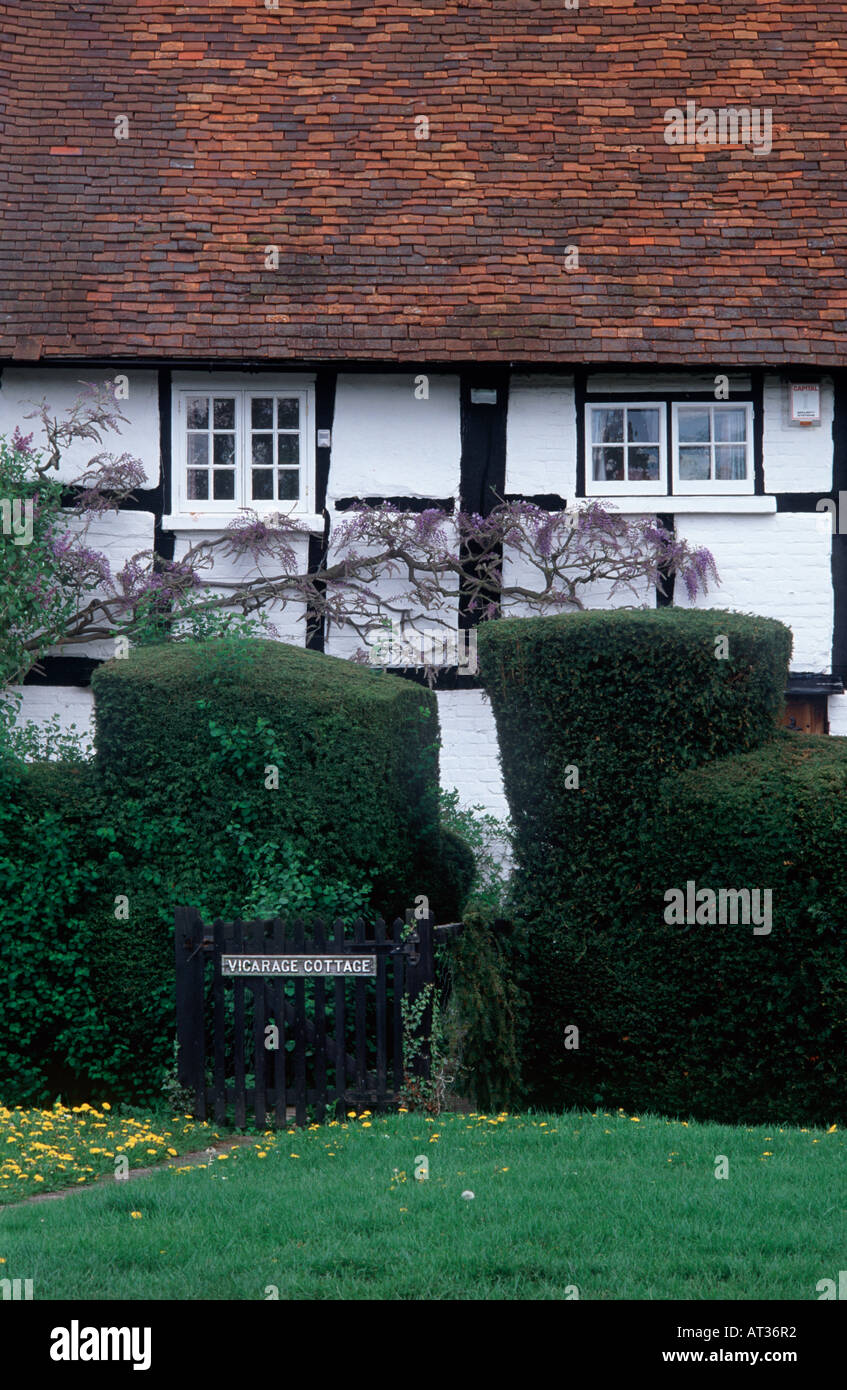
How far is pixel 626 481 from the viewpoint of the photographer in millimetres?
11961

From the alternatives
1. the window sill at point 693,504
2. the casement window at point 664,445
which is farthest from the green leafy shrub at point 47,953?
the casement window at point 664,445

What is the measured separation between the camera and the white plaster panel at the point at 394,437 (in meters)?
11.9

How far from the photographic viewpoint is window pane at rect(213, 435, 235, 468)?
12.1 metres

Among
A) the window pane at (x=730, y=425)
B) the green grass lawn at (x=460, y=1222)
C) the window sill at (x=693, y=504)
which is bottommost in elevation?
the green grass lawn at (x=460, y=1222)

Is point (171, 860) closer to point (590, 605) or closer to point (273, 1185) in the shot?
point (273, 1185)

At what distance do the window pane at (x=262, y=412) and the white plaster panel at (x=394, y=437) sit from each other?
24.0 inches

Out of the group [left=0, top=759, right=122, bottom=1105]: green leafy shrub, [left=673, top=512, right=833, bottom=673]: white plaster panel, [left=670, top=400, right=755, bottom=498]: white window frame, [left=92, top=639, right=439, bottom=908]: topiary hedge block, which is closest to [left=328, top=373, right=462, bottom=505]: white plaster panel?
[left=670, top=400, right=755, bottom=498]: white window frame

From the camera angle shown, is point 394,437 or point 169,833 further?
point 394,437

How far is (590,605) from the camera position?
11.8 metres

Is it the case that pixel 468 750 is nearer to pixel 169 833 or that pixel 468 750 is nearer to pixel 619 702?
pixel 619 702

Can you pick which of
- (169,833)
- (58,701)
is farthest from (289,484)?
(169,833)

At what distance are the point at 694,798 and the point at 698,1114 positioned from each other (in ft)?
5.66

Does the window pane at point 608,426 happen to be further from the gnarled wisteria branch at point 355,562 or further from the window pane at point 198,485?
the window pane at point 198,485

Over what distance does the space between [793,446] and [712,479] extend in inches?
28.4
